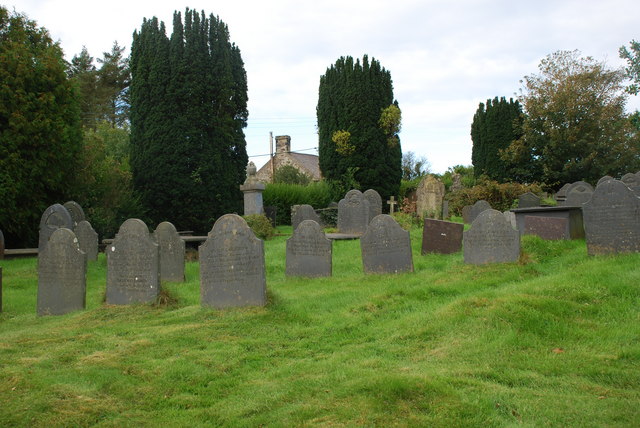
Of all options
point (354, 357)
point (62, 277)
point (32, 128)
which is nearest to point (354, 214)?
point (32, 128)

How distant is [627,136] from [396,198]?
1225 cm

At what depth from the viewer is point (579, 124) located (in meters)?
29.0

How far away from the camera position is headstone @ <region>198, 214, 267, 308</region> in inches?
318

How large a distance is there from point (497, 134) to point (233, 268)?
29902 millimetres

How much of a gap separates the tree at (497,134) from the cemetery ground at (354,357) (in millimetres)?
25627

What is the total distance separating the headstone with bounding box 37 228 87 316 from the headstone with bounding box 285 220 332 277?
3779mm

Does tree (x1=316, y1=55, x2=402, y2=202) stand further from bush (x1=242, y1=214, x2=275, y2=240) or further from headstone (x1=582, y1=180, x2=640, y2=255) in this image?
headstone (x1=582, y1=180, x2=640, y2=255)

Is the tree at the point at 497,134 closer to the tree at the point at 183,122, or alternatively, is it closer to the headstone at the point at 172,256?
the tree at the point at 183,122

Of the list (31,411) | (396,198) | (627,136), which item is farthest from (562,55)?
(31,411)

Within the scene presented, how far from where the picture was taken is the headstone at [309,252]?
10930 millimetres

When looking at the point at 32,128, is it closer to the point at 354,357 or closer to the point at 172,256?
the point at 172,256

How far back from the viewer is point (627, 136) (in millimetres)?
28688

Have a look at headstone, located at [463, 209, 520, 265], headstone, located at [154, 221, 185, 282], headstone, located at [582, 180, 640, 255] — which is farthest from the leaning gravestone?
headstone, located at [582, 180, 640, 255]

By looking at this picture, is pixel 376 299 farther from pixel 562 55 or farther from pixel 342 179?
pixel 562 55
